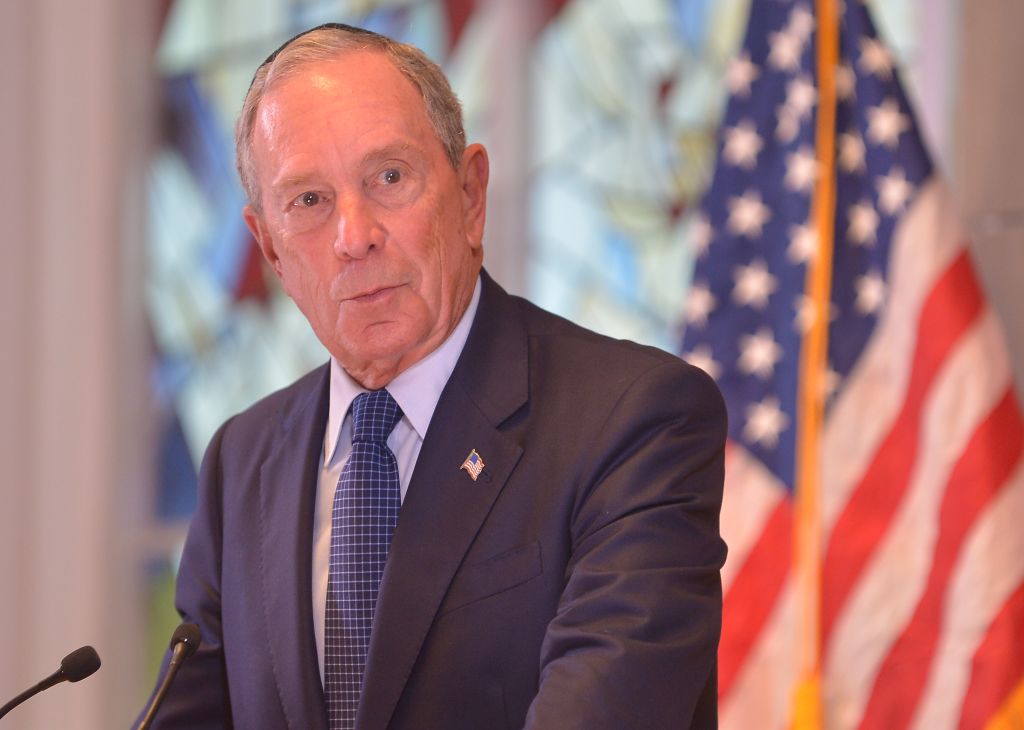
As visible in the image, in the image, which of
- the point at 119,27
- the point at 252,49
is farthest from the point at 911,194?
the point at 119,27

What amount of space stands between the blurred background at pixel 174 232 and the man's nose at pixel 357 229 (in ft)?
8.31

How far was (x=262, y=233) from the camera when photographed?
196cm

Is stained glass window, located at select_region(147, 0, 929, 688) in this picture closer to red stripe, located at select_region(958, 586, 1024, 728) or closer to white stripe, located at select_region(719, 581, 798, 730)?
white stripe, located at select_region(719, 581, 798, 730)

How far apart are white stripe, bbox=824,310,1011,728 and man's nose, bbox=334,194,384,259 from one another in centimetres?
157

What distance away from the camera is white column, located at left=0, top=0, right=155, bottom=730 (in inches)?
181

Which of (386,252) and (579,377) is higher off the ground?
(386,252)

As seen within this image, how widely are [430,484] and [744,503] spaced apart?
57.7 inches

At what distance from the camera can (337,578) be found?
1737 millimetres

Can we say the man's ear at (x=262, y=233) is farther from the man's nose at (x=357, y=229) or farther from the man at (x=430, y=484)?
the man's nose at (x=357, y=229)

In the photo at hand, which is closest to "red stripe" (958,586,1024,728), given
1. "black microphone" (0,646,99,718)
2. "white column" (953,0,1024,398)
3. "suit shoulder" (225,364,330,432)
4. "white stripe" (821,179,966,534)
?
"white stripe" (821,179,966,534)

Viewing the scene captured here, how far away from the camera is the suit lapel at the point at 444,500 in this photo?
1.61m

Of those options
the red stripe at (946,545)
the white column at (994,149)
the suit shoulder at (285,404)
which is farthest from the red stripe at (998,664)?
the suit shoulder at (285,404)

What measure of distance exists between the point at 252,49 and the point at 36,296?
1.20 meters

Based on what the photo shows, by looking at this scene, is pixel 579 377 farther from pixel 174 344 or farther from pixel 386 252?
pixel 174 344
